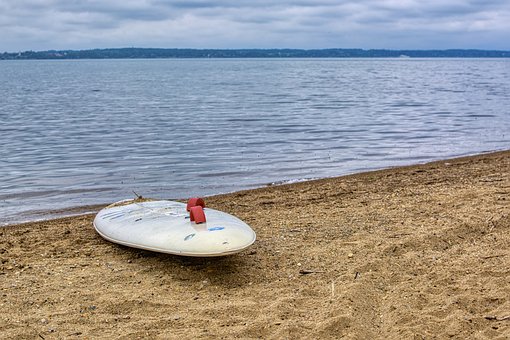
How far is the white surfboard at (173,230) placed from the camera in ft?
17.0

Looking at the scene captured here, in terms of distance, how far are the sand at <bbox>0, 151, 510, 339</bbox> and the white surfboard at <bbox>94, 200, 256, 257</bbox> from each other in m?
0.18

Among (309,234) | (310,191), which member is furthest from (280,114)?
(309,234)

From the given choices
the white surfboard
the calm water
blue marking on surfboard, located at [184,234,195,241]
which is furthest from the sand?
the calm water

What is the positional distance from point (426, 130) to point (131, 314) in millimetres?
14954

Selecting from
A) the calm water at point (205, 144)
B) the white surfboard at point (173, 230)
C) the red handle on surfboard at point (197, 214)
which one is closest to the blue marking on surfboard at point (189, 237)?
the white surfboard at point (173, 230)

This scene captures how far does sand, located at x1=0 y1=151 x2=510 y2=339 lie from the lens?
13.8 ft

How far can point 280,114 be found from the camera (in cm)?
2347

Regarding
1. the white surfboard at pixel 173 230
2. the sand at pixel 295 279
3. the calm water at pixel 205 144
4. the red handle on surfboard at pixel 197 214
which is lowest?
the calm water at pixel 205 144

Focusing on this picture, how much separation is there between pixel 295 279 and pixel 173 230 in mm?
1291

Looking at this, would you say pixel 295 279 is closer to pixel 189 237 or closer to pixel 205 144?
pixel 189 237

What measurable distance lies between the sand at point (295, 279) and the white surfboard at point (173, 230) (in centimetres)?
18

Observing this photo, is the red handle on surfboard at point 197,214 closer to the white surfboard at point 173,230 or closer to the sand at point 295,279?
the white surfboard at point 173,230

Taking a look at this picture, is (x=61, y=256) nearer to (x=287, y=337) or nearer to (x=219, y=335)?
(x=219, y=335)

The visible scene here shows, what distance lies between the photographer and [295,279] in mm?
5137
